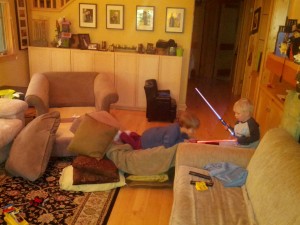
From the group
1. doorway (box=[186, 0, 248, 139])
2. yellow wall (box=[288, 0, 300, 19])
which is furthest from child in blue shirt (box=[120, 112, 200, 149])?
doorway (box=[186, 0, 248, 139])

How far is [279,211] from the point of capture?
4.72 feet

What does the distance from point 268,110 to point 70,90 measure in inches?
96.9

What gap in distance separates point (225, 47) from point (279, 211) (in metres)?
6.97

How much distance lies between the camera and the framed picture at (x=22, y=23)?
4.48 metres

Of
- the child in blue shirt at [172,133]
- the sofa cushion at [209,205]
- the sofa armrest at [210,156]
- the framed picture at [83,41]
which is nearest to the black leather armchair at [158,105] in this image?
the framed picture at [83,41]

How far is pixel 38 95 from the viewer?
10.2 ft

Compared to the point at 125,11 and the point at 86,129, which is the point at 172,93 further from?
the point at 86,129

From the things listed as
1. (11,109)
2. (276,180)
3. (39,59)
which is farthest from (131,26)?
(276,180)

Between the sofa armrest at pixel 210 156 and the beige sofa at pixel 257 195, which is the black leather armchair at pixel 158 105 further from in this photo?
the beige sofa at pixel 257 195

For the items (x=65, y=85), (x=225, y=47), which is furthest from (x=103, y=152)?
(x=225, y=47)

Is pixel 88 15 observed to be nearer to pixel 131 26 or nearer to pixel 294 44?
pixel 131 26

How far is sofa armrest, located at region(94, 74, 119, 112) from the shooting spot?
326 cm

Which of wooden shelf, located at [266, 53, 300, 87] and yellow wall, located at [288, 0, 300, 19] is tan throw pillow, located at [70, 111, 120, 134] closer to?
wooden shelf, located at [266, 53, 300, 87]

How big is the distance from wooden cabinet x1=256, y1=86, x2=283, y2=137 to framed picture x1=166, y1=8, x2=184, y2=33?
1797 mm
